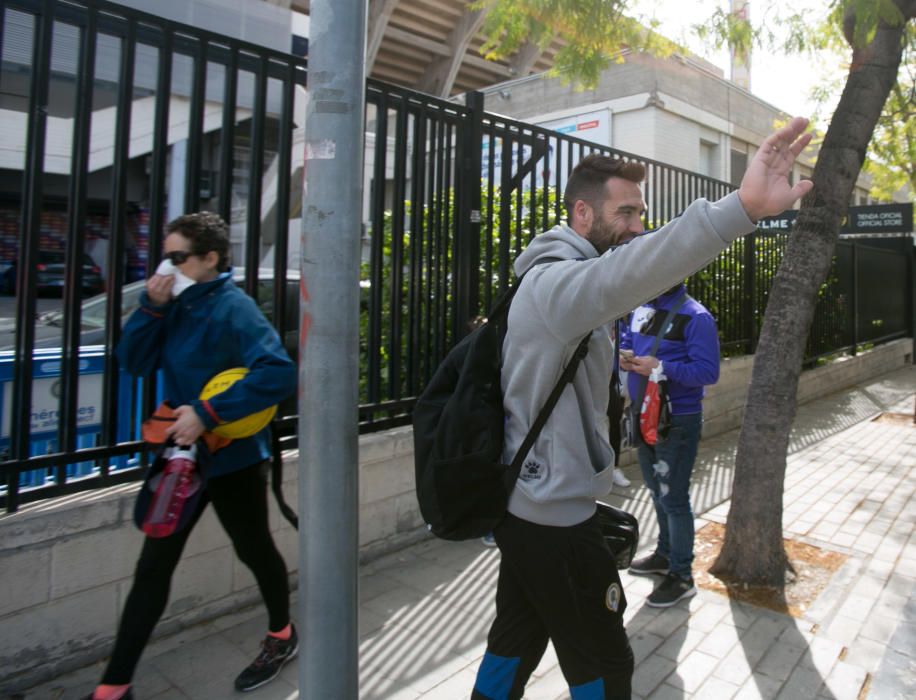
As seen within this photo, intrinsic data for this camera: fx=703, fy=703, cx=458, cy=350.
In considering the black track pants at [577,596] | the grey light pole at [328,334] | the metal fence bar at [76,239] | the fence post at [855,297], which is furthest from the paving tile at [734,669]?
the fence post at [855,297]

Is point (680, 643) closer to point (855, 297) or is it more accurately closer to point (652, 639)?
point (652, 639)

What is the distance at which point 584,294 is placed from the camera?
164 cm

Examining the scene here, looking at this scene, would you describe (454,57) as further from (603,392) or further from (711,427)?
(603,392)

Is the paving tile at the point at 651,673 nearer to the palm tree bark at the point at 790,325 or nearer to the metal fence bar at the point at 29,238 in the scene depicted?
the palm tree bark at the point at 790,325

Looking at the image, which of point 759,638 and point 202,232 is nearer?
point 202,232

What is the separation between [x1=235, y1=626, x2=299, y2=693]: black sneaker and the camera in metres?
2.85

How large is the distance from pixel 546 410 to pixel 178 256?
1629 millimetres

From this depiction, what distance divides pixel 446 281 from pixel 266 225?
10.2 meters

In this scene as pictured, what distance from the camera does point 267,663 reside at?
2.91 meters

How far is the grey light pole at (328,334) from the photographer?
5.11 ft

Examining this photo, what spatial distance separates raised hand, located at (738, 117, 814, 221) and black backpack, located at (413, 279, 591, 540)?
1.83 feet

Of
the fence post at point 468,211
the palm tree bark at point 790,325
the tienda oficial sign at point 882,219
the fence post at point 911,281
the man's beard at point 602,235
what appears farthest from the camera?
the fence post at point 911,281

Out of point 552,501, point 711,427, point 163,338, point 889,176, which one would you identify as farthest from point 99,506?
point 889,176

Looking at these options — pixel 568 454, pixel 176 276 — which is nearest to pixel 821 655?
pixel 568 454
